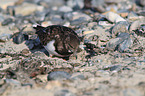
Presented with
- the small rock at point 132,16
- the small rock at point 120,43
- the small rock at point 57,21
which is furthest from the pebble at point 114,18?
the small rock at point 57,21

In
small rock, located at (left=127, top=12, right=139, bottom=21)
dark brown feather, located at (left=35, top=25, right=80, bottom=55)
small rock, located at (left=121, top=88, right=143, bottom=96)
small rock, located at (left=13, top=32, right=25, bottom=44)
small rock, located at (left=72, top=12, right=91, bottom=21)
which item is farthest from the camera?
small rock, located at (left=72, top=12, right=91, bottom=21)

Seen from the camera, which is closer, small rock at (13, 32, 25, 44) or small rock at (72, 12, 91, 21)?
small rock at (13, 32, 25, 44)

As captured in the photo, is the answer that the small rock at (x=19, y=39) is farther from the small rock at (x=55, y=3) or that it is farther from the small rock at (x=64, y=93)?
the small rock at (x=55, y=3)

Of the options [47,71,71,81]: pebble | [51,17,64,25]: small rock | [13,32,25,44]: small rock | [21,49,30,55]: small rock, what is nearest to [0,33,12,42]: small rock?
[13,32,25,44]: small rock

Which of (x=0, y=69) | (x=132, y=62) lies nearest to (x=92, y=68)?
(x=132, y=62)

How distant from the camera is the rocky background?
12.0 ft

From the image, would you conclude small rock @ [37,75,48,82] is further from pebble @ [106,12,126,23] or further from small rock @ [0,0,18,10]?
small rock @ [0,0,18,10]

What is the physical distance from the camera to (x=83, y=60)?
17.5 feet

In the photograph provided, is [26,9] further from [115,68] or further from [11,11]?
[115,68]

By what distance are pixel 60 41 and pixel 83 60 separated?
767mm

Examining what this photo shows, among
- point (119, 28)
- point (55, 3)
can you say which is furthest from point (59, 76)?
point (55, 3)

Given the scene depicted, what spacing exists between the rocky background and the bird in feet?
0.95

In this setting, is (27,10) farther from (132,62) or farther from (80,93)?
(80,93)

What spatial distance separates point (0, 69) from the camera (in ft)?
16.8
